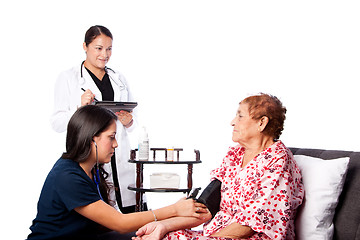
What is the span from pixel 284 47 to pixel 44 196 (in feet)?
8.15

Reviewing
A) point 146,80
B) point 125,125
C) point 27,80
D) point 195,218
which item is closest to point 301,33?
point 146,80

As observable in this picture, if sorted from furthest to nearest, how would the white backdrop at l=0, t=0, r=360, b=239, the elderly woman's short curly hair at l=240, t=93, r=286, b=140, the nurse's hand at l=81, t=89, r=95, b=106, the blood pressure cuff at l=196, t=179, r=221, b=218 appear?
the white backdrop at l=0, t=0, r=360, b=239 < the nurse's hand at l=81, t=89, r=95, b=106 < the blood pressure cuff at l=196, t=179, r=221, b=218 < the elderly woman's short curly hair at l=240, t=93, r=286, b=140

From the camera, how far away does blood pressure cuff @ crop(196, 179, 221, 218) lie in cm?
208

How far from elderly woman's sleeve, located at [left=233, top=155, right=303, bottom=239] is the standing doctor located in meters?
1.24

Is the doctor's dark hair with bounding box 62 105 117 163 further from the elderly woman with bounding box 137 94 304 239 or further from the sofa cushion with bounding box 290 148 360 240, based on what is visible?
the sofa cushion with bounding box 290 148 360 240

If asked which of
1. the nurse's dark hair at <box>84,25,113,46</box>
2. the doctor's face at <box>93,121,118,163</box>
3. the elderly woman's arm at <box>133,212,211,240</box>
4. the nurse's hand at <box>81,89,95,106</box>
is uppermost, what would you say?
the nurse's dark hair at <box>84,25,113,46</box>

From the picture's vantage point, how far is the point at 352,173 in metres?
1.86

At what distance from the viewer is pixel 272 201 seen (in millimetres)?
1739

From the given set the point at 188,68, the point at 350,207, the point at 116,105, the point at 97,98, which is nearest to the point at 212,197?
the point at 350,207

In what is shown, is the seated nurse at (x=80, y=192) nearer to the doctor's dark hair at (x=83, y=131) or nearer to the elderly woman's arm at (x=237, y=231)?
the doctor's dark hair at (x=83, y=131)

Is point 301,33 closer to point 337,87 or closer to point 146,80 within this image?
point 337,87

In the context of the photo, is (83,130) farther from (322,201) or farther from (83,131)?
(322,201)

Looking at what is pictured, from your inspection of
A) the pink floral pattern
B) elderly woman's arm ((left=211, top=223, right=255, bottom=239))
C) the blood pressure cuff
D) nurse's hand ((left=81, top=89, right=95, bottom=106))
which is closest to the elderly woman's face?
the pink floral pattern

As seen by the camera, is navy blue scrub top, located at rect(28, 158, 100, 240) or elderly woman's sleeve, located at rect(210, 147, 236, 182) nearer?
navy blue scrub top, located at rect(28, 158, 100, 240)
